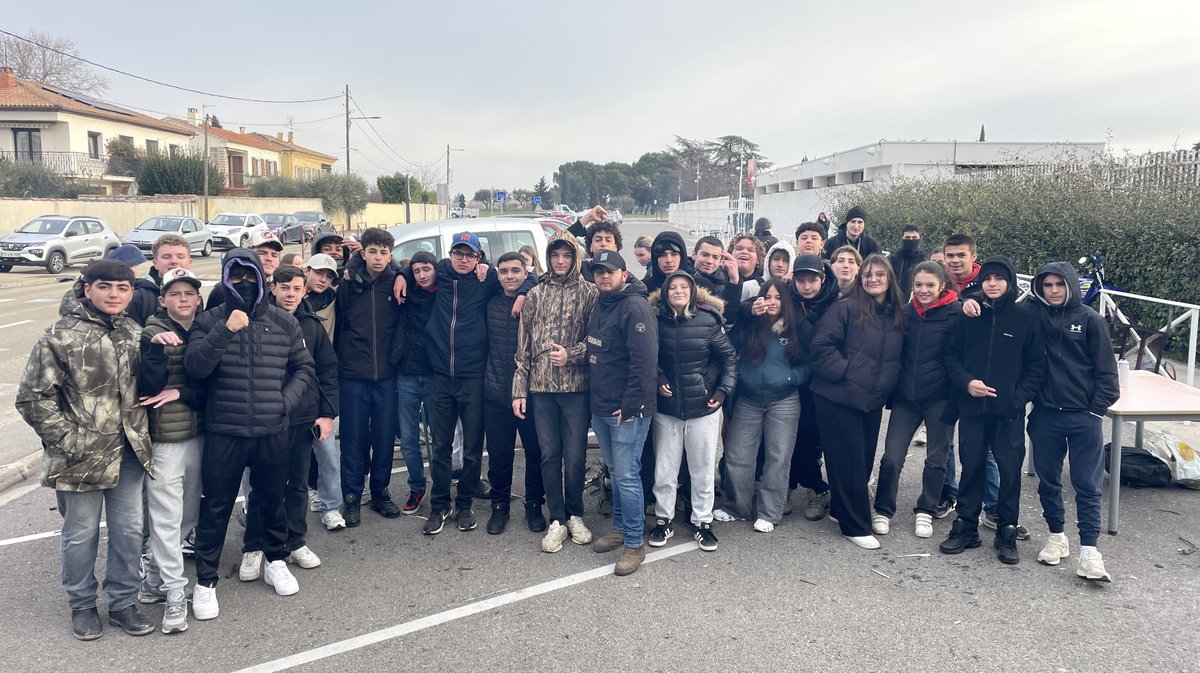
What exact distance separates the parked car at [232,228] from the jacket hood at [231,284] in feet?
102

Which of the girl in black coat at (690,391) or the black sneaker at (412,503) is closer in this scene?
the girl in black coat at (690,391)

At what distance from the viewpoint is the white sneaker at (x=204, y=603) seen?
4172 mm

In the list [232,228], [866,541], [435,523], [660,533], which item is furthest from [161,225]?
[866,541]

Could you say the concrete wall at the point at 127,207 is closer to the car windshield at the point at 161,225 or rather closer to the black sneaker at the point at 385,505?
the car windshield at the point at 161,225

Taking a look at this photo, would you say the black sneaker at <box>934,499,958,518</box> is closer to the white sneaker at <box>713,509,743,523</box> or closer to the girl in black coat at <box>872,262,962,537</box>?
the girl in black coat at <box>872,262,962,537</box>

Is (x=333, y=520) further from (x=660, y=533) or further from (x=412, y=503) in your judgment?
(x=660, y=533)

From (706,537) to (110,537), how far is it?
134 inches

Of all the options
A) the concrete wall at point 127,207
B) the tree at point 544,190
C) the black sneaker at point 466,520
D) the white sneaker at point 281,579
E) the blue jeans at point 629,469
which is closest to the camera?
the white sneaker at point 281,579

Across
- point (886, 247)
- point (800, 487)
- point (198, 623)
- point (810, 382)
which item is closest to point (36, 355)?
point (198, 623)

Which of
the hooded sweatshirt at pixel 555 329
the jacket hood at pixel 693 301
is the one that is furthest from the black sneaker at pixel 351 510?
the jacket hood at pixel 693 301

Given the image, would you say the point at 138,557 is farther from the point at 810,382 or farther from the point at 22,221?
the point at 22,221

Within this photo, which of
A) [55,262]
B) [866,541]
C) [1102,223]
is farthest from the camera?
[55,262]

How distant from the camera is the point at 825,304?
18.0ft

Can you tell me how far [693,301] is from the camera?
4.98 m
